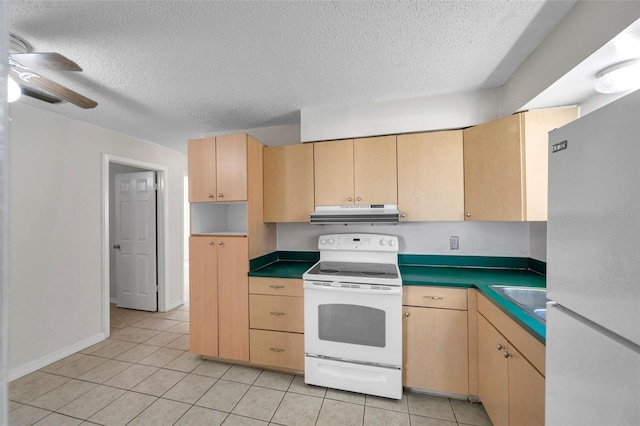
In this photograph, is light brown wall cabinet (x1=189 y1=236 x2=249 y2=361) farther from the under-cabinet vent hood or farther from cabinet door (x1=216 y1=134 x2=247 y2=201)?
the under-cabinet vent hood

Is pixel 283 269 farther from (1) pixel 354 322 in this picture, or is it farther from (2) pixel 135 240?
(2) pixel 135 240

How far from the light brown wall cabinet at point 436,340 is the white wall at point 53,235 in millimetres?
3284

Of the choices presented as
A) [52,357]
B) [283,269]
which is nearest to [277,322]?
[283,269]

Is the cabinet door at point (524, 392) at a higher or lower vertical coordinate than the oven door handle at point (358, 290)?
lower

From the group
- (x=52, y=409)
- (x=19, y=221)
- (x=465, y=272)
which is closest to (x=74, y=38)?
(x=19, y=221)

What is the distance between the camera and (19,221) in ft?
7.16

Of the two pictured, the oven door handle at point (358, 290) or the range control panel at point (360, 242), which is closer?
the oven door handle at point (358, 290)

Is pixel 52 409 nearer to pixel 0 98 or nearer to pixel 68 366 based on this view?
pixel 68 366

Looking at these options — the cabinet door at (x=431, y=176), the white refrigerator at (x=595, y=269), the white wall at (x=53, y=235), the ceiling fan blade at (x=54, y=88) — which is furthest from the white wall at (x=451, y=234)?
the white wall at (x=53, y=235)

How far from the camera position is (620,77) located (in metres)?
1.23

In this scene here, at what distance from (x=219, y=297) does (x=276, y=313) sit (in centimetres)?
59

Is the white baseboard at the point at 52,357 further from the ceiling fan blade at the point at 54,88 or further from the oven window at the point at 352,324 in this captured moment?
the oven window at the point at 352,324

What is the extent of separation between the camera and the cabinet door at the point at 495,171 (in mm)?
1741

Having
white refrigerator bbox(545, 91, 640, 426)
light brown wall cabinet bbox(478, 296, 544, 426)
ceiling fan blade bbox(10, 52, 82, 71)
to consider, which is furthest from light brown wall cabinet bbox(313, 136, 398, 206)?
ceiling fan blade bbox(10, 52, 82, 71)
